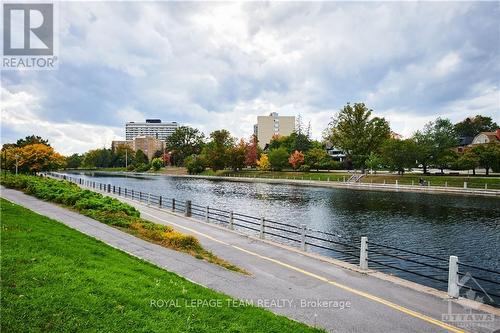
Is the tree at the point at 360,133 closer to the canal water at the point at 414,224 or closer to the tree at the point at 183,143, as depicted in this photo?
the canal water at the point at 414,224

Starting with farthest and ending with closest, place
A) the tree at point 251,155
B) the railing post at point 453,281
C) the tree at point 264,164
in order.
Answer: the tree at point 251,155 → the tree at point 264,164 → the railing post at point 453,281

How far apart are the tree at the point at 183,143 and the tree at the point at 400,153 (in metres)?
106

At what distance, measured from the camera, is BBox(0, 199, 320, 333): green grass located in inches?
239

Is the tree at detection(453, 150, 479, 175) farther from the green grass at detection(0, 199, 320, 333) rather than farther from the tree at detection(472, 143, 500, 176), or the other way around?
the green grass at detection(0, 199, 320, 333)

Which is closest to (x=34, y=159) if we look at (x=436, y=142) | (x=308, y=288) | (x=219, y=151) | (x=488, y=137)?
(x=308, y=288)

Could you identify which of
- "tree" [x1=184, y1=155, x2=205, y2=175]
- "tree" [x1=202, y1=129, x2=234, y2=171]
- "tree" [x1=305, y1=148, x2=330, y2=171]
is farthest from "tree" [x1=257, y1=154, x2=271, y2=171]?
"tree" [x1=184, y1=155, x2=205, y2=175]

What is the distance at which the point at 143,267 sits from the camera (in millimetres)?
10070

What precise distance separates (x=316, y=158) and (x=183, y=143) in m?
85.1

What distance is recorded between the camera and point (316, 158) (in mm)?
102875

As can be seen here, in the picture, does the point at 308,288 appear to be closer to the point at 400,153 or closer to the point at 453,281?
the point at 453,281

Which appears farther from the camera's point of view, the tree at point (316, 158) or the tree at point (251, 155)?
the tree at point (251, 155)

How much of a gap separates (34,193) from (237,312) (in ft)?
102

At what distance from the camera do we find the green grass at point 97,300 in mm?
6070

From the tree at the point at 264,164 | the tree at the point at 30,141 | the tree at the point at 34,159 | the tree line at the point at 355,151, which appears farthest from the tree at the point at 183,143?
the tree at the point at 34,159
